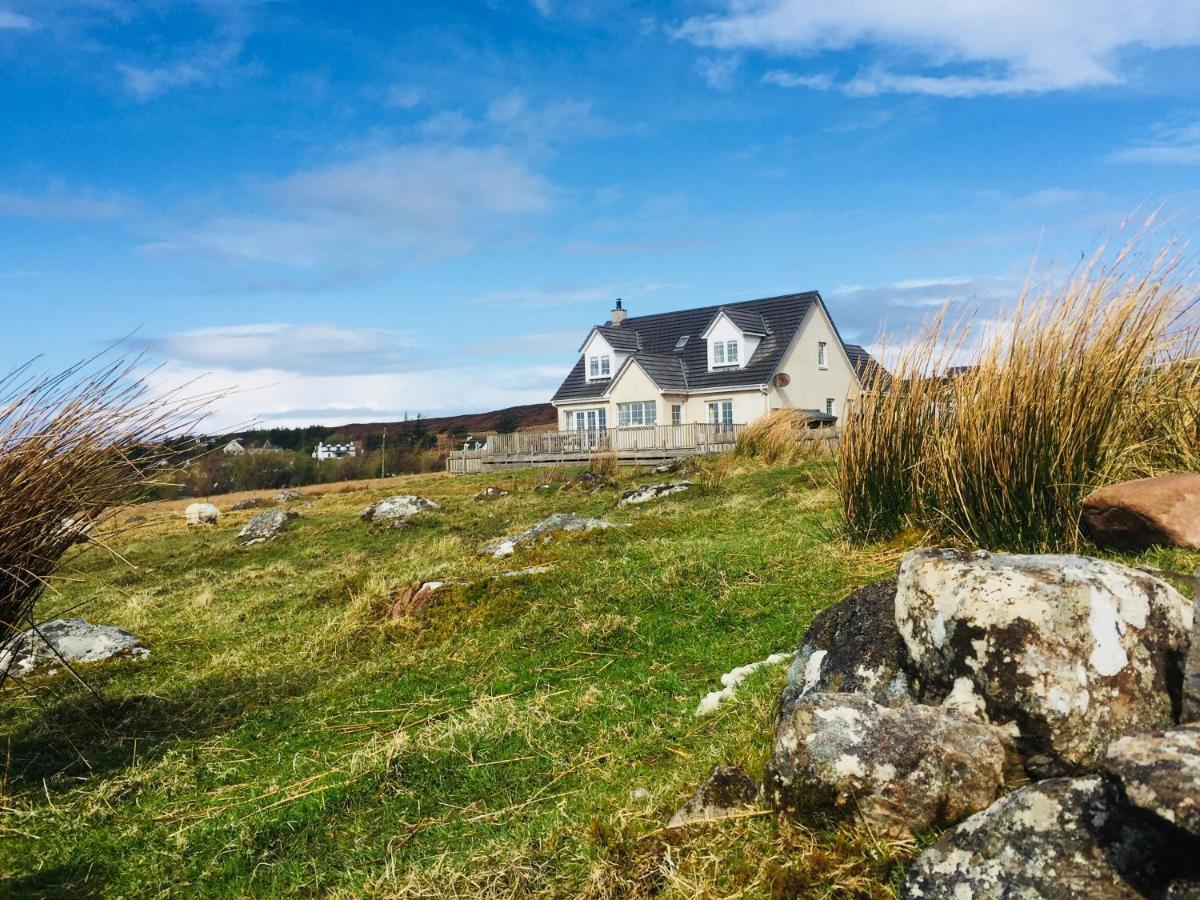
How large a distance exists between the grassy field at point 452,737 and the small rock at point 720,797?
9cm

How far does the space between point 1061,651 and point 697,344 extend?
39.6 m

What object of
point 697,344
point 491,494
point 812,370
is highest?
point 697,344

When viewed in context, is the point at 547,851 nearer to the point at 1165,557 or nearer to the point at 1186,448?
the point at 1165,557

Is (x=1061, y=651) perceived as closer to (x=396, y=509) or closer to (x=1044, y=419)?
(x=1044, y=419)

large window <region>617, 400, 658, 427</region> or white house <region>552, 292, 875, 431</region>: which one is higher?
white house <region>552, 292, 875, 431</region>

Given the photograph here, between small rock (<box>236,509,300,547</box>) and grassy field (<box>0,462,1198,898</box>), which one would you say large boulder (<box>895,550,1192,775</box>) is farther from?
small rock (<box>236,509,300,547</box>)

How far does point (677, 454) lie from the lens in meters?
30.4

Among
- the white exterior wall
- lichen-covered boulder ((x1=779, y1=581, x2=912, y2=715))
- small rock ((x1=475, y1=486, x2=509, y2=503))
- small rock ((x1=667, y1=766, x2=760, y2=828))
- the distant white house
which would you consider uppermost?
the white exterior wall

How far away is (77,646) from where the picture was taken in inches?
320

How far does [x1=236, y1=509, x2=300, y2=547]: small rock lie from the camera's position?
17.0 m

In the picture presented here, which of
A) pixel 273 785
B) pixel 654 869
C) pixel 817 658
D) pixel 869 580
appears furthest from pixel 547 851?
pixel 869 580

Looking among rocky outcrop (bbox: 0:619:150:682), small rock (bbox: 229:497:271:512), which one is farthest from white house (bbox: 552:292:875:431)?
rocky outcrop (bbox: 0:619:150:682)

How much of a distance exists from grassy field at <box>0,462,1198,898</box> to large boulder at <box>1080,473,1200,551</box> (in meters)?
0.32

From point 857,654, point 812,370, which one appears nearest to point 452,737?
point 857,654
